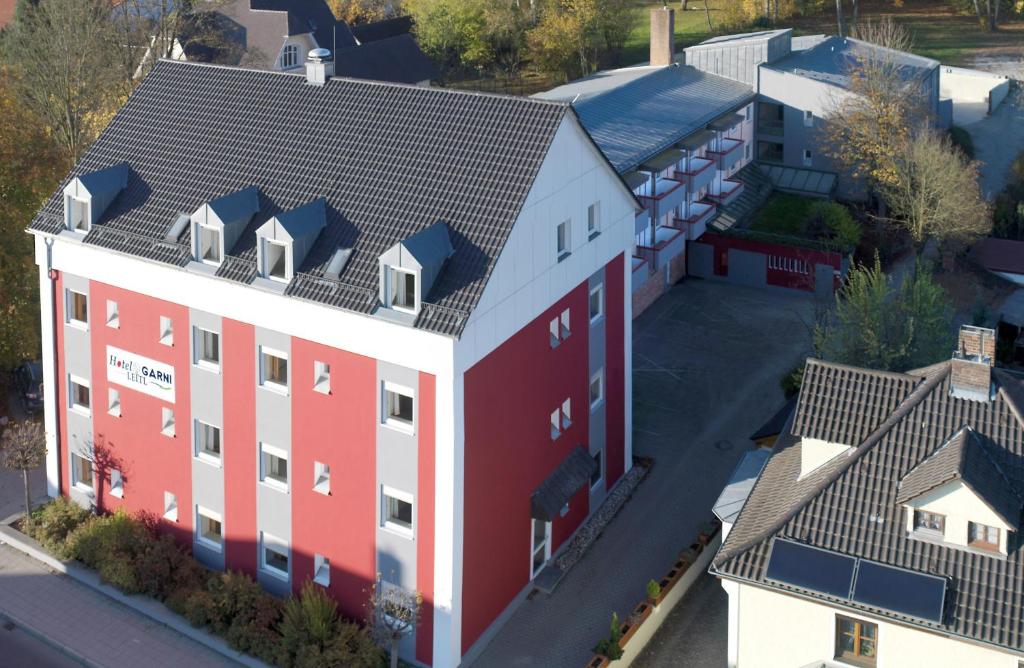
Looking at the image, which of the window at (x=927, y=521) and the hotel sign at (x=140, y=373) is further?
the hotel sign at (x=140, y=373)

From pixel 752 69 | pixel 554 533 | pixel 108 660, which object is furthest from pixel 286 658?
pixel 752 69

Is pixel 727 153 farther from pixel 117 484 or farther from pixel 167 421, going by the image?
pixel 117 484

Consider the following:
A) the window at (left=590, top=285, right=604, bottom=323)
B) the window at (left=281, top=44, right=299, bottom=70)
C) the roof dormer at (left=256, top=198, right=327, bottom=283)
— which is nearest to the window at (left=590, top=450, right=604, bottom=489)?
the window at (left=590, top=285, right=604, bottom=323)

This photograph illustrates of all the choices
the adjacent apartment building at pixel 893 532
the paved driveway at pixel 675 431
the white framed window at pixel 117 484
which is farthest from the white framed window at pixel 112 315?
the adjacent apartment building at pixel 893 532

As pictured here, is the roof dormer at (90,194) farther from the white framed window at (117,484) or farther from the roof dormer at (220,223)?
the white framed window at (117,484)

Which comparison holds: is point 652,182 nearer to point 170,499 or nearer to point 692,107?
point 692,107
